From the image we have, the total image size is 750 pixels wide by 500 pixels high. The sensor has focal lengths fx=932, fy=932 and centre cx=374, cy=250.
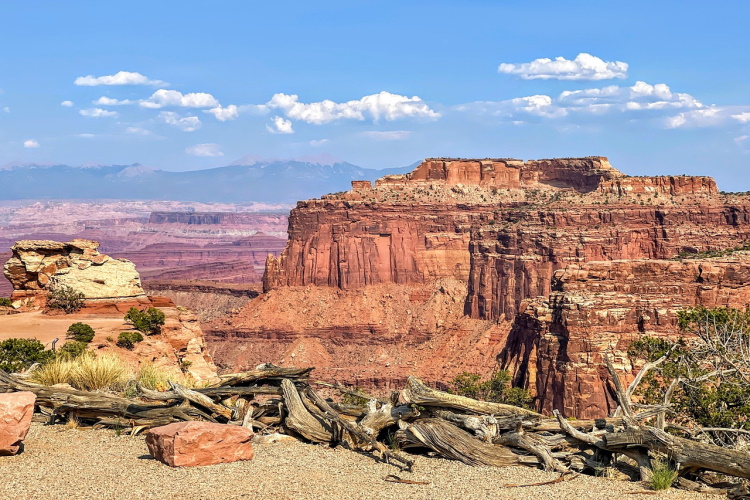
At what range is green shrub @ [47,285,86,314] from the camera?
4191 centimetres

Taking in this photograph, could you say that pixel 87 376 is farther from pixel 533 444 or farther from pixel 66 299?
pixel 66 299

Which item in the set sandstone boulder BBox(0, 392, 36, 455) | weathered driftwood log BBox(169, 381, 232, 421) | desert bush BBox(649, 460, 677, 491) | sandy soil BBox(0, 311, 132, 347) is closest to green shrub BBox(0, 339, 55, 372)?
sandy soil BBox(0, 311, 132, 347)

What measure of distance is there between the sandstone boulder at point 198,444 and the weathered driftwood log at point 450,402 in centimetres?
341

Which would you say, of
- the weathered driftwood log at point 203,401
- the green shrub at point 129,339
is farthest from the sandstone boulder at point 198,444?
the green shrub at point 129,339

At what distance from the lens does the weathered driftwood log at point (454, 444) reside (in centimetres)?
1723

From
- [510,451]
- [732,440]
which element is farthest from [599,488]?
[732,440]

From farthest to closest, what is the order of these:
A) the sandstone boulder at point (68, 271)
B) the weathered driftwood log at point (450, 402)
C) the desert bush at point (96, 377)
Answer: the sandstone boulder at point (68, 271) < the desert bush at point (96, 377) < the weathered driftwood log at point (450, 402)

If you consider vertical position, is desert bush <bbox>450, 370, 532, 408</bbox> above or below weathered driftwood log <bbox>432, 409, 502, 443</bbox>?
below

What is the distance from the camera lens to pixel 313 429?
61.8 feet

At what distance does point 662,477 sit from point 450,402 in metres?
4.43

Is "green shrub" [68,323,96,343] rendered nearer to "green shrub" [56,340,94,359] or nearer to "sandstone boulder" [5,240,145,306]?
"green shrub" [56,340,94,359]

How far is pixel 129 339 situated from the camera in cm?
3491

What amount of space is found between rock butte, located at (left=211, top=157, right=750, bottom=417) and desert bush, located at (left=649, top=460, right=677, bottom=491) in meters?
Result: 62.6

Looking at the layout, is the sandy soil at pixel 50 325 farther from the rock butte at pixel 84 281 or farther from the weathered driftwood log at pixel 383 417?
the weathered driftwood log at pixel 383 417
